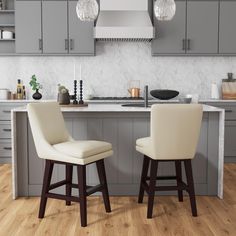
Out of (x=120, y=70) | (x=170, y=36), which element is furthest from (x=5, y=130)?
(x=170, y=36)

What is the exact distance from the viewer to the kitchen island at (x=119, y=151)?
383cm

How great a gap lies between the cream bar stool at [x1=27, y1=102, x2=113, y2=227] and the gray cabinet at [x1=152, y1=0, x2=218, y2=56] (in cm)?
267

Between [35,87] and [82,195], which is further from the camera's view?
[35,87]

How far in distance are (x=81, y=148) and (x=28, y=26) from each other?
10.4 feet

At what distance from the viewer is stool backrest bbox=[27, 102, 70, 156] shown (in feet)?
10.7

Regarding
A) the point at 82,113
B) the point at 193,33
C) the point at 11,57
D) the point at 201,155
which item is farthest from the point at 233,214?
the point at 11,57

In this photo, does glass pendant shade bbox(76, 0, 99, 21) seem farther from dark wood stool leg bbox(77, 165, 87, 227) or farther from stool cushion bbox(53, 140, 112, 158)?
dark wood stool leg bbox(77, 165, 87, 227)

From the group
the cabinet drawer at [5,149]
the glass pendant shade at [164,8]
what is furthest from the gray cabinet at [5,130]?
the glass pendant shade at [164,8]

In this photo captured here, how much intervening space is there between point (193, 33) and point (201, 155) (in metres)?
2.42

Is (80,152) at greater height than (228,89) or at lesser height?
lesser

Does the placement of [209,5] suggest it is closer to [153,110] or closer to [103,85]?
[103,85]

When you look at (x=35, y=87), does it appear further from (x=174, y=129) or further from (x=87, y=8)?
(x=174, y=129)

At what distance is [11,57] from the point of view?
241 inches

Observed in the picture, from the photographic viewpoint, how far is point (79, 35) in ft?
18.8
